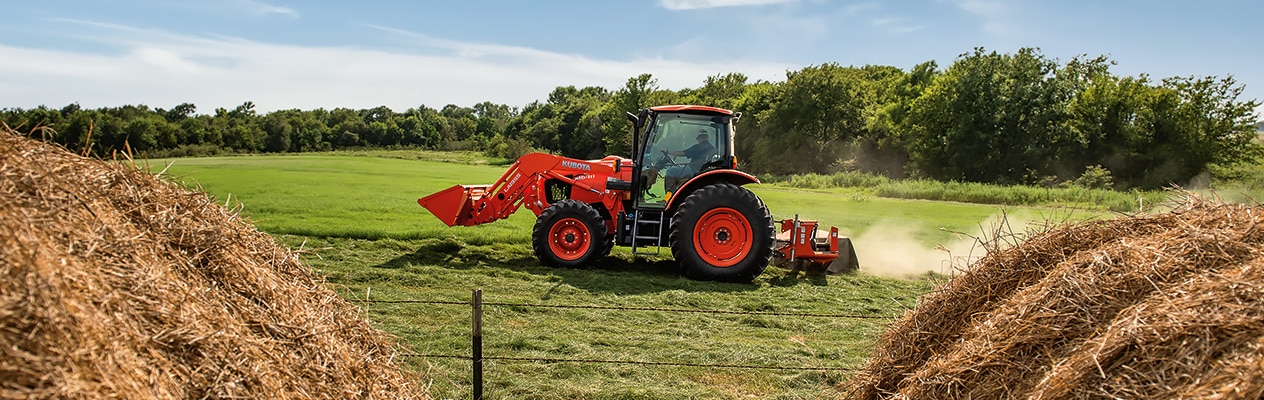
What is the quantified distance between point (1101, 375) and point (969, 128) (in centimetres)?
3710

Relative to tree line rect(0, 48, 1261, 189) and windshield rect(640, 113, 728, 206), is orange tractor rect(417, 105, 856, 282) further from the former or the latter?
tree line rect(0, 48, 1261, 189)

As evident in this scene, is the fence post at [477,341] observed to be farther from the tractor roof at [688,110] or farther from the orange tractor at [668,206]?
the tractor roof at [688,110]

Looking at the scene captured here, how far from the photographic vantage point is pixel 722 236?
34.8ft

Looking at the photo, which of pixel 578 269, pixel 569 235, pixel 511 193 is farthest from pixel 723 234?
pixel 511 193

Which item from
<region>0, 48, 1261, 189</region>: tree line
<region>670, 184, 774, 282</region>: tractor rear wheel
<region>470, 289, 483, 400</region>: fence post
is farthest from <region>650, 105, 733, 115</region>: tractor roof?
<region>0, 48, 1261, 189</region>: tree line

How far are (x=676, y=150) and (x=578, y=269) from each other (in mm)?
1904

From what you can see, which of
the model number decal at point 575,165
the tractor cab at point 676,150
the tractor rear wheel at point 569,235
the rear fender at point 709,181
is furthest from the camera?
the model number decal at point 575,165

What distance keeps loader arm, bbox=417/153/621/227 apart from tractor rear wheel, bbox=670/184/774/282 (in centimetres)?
189

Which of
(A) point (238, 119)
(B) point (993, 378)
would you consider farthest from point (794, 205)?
(A) point (238, 119)

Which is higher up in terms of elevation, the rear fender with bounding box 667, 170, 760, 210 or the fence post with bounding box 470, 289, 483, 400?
the rear fender with bounding box 667, 170, 760, 210

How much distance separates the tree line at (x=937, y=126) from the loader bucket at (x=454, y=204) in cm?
745

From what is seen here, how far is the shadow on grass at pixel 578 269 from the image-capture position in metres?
10.1

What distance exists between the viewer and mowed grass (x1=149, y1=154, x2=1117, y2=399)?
20.1ft

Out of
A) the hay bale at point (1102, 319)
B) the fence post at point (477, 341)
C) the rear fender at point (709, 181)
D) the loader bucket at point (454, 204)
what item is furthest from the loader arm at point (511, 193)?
the hay bale at point (1102, 319)
